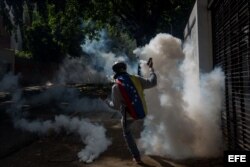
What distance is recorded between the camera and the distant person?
6.84 m

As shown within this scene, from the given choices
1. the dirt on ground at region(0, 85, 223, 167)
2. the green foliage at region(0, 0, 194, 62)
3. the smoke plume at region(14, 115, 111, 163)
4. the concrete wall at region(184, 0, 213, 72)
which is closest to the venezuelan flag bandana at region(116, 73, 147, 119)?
the dirt on ground at region(0, 85, 223, 167)

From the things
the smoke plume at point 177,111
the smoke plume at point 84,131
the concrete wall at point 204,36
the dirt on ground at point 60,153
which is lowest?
the dirt on ground at point 60,153

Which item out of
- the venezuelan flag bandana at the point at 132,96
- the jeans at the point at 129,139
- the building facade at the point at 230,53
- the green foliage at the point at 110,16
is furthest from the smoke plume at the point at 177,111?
the green foliage at the point at 110,16

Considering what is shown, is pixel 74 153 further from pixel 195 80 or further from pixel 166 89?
pixel 195 80

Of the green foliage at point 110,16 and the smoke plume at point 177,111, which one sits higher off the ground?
the green foliage at point 110,16

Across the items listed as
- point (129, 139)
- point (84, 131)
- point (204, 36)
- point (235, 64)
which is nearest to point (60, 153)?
point (84, 131)

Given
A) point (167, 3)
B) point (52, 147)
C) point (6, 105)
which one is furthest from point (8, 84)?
point (52, 147)

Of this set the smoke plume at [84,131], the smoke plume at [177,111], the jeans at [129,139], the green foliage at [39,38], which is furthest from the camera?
the green foliage at [39,38]

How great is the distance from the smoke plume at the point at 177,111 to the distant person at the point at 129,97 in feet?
2.53

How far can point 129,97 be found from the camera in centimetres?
686

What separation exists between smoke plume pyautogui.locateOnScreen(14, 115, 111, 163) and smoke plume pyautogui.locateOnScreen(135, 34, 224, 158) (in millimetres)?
925

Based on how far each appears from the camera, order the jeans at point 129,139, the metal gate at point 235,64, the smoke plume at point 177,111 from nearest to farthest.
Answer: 1. the metal gate at point 235,64
2. the jeans at point 129,139
3. the smoke plume at point 177,111

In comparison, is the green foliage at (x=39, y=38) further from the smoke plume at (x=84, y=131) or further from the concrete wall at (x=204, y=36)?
the concrete wall at (x=204, y=36)

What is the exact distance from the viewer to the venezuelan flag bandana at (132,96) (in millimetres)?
6836
